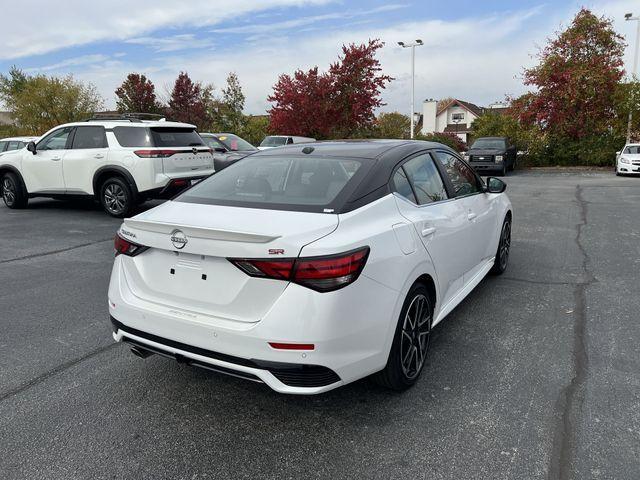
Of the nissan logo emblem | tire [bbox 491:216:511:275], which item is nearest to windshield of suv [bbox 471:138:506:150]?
tire [bbox 491:216:511:275]

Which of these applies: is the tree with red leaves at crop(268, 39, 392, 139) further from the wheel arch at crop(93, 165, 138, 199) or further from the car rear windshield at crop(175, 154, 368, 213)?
the car rear windshield at crop(175, 154, 368, 213)

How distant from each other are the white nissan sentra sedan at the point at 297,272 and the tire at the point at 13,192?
8907 mm

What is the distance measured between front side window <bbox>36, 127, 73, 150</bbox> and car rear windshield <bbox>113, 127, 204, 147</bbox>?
4.22 feet

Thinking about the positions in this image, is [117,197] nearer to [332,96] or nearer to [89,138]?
[89,138]

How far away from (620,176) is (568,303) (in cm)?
Result: 1727

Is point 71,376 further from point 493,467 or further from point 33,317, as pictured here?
point 493,467

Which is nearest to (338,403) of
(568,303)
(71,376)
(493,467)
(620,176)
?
(493,467)

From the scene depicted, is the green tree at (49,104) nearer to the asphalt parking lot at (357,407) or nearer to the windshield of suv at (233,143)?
the windshield of suv at (233,143)

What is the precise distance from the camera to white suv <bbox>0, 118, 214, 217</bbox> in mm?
8922

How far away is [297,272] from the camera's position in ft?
7.72

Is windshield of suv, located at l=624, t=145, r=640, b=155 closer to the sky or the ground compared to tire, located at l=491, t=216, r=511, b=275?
closer to the sky

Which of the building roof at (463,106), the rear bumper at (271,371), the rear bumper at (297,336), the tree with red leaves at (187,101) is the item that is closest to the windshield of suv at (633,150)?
the rear bumper at (297,336)

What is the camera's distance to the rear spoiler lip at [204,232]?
2.42 meters

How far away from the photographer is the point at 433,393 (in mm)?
3072
